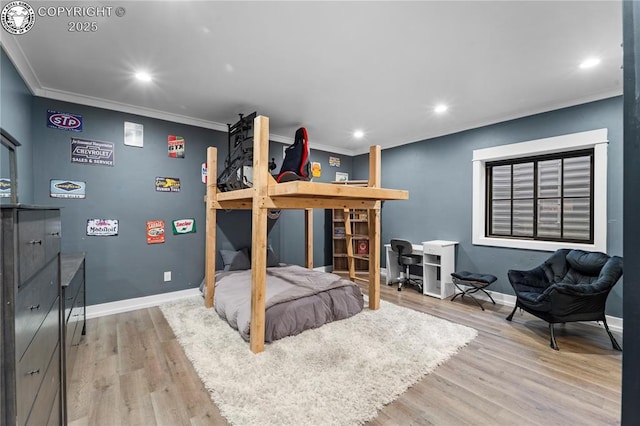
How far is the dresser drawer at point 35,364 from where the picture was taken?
859mm

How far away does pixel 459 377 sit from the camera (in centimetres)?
212

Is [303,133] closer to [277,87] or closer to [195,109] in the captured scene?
[277,87]

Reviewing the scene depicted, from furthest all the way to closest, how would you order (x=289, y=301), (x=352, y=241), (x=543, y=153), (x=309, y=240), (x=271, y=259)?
1. (x=352, y=241)
2. (x=309, y=240)
3. (x=271, y=259)
4. (x=543, y=153)
5. (x=289, y=301)

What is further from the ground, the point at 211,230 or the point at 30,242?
the point at 30,242

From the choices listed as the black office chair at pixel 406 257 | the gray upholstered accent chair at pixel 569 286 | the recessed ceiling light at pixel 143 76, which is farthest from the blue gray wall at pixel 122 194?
the gray upholstered accent chair at pixel 569 286

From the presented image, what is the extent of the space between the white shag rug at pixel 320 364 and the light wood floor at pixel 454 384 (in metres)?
0.10

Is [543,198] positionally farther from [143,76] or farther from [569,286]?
A: [143,76]

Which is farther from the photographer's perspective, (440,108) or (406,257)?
(406,257)

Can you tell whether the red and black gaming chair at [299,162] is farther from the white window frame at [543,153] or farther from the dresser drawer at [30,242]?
the white window frame at [543,153]

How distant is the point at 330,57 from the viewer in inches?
95.9

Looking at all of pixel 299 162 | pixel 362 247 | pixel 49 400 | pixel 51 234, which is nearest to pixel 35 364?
pixel 49 400

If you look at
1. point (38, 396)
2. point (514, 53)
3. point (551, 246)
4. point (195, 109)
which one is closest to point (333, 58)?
point (514, 53)

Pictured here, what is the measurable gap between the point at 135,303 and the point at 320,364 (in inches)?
107

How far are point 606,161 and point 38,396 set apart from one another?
489 centimetres
